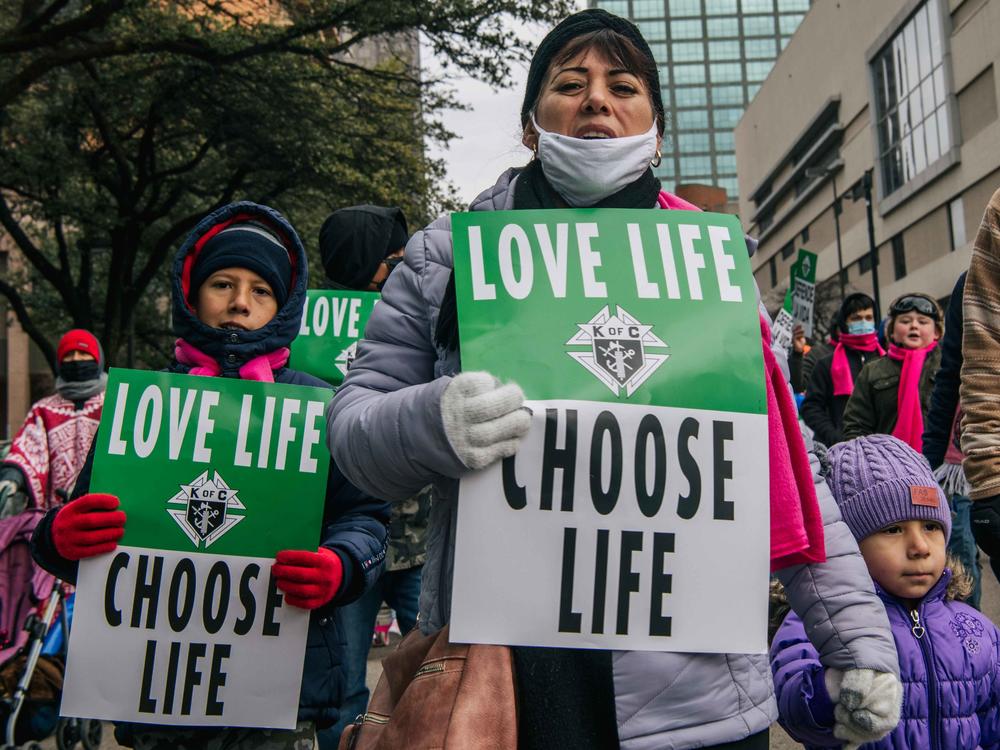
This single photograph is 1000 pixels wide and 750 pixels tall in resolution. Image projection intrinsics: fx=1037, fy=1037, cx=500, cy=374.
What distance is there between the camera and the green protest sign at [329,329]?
13.7ft

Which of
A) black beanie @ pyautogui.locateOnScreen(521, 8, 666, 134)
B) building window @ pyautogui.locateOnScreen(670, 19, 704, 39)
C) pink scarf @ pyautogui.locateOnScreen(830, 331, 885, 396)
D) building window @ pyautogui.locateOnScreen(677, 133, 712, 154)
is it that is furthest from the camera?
building window @ pyautogui.locateOnScreen(677, 133, 712, 154)

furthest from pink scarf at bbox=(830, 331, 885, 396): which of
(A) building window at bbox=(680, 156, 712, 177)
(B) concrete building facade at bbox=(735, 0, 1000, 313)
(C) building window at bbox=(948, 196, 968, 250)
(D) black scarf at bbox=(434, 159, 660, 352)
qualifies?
(A) building window at bbox=(680, 156, 712, 177)

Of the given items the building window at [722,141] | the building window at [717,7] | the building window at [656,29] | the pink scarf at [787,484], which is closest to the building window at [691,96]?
the building window at [722,141]

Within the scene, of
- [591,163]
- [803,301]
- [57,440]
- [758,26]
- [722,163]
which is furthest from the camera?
[722,163]

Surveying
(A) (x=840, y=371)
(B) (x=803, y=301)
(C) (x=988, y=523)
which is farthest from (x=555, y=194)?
(B) (x=803, y=301)

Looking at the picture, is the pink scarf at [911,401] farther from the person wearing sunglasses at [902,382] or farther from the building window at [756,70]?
the building window at [756,70]

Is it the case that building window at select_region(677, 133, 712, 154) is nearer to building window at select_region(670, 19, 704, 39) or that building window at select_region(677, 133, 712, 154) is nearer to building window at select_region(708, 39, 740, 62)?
building window at select_region(708, 39, 740, 62)

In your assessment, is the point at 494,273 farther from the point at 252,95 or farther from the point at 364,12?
the point at 252,95

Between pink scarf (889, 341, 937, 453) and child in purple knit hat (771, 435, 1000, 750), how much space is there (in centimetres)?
298

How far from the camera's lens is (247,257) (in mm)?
2832

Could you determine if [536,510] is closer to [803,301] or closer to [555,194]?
[555,194]

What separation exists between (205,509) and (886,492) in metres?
1.82

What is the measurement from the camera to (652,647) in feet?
5.29

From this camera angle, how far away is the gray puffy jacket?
1.60 metres
